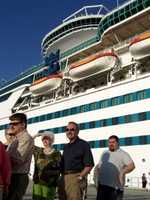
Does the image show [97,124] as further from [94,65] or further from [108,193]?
[108,193]

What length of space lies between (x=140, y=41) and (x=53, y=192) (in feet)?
79.1

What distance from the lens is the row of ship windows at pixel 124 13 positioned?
32.3 m

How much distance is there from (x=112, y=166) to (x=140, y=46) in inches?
917

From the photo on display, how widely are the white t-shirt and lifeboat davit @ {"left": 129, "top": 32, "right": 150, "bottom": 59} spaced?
896 inches

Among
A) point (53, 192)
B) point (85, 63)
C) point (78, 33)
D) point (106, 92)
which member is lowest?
point (53, 192)

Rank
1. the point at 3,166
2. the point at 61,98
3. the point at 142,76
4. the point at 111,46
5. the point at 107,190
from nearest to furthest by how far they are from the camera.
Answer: the point at 3,166
the point at 107,190
the point at 142,76
the point at 111,46
the point at 61,98

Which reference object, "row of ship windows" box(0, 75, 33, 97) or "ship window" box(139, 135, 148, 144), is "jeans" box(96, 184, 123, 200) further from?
"row of ship windows" box(0, 75, 33, 97)

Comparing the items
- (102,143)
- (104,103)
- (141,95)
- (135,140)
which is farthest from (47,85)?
(135,140)

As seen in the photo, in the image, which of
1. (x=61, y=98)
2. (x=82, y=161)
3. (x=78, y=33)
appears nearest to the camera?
(x=82, y=161)

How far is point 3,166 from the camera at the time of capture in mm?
4906

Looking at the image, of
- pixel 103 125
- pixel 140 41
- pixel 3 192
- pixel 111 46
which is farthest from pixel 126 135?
pixel 3 192

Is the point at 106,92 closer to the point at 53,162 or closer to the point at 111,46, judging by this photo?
the point at 111,46

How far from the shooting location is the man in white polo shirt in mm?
7418

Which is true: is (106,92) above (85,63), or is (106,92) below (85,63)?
below
